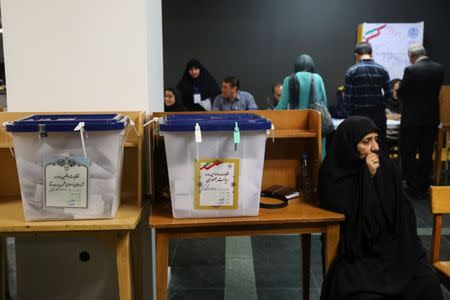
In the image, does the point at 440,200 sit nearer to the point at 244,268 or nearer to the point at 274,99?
the point at 244,268

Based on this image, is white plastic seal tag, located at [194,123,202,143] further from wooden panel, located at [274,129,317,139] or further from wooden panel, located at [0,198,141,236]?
wooden panel, located at [274,129,317,139]

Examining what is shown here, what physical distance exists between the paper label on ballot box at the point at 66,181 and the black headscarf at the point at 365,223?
36.4 inches

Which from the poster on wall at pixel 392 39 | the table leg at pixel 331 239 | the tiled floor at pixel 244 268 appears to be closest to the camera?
the table leg at pixel 331 239

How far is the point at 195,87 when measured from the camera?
4.68m

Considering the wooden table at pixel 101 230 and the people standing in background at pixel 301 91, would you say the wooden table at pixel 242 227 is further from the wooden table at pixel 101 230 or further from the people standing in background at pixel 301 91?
the people standing in background at pixel 301 91

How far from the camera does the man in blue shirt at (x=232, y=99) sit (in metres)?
4.02

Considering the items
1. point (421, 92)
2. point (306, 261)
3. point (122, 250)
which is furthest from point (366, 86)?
point (122, 250)

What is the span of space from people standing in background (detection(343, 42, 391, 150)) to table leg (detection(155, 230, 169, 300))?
2.74 meters

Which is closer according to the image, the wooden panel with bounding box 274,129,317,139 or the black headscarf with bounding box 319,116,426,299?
the black headscarf with bounding box 319,116,426,299

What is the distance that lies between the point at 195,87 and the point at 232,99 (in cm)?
70

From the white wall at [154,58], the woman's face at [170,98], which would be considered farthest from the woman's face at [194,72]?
the white wall at [154,58]

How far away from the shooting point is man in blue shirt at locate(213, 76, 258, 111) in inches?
158

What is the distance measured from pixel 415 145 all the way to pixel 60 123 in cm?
381

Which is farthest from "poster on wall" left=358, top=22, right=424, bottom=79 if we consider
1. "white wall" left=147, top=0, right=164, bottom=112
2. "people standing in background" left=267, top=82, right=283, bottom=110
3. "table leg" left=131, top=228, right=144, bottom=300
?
"table leg" left=131, top=228, right=144, bottom=300
